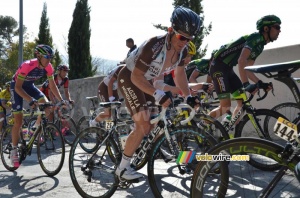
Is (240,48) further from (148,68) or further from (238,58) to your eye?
(148,68)

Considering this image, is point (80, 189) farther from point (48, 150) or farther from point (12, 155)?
point (12, 155)

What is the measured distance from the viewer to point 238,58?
5.77m

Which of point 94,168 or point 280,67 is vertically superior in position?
point 280,67

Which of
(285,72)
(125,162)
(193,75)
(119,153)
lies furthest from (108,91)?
(285,72)

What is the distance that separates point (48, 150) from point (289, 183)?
4437 mm

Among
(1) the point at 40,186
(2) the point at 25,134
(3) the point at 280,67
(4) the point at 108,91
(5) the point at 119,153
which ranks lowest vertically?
(1) the point at 40,186

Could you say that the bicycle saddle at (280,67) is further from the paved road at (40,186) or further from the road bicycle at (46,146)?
the road bicycle at (46,146)

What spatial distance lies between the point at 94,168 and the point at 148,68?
1469mm

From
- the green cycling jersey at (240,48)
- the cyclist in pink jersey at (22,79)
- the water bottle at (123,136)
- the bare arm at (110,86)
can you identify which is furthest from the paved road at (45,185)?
the green cycling jersey at (240,48)

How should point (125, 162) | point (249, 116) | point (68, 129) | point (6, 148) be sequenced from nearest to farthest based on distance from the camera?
point (125, 162) < point (249, 116) < point (6, 148) < point (68, 129)

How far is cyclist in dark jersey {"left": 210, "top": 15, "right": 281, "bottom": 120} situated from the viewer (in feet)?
17.6

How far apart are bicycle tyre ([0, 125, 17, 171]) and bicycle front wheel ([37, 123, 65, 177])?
0.72 meters

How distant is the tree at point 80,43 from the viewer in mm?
27875

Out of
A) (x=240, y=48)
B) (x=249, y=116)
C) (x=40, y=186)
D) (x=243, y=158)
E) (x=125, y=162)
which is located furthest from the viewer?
(x=240, y=48)
